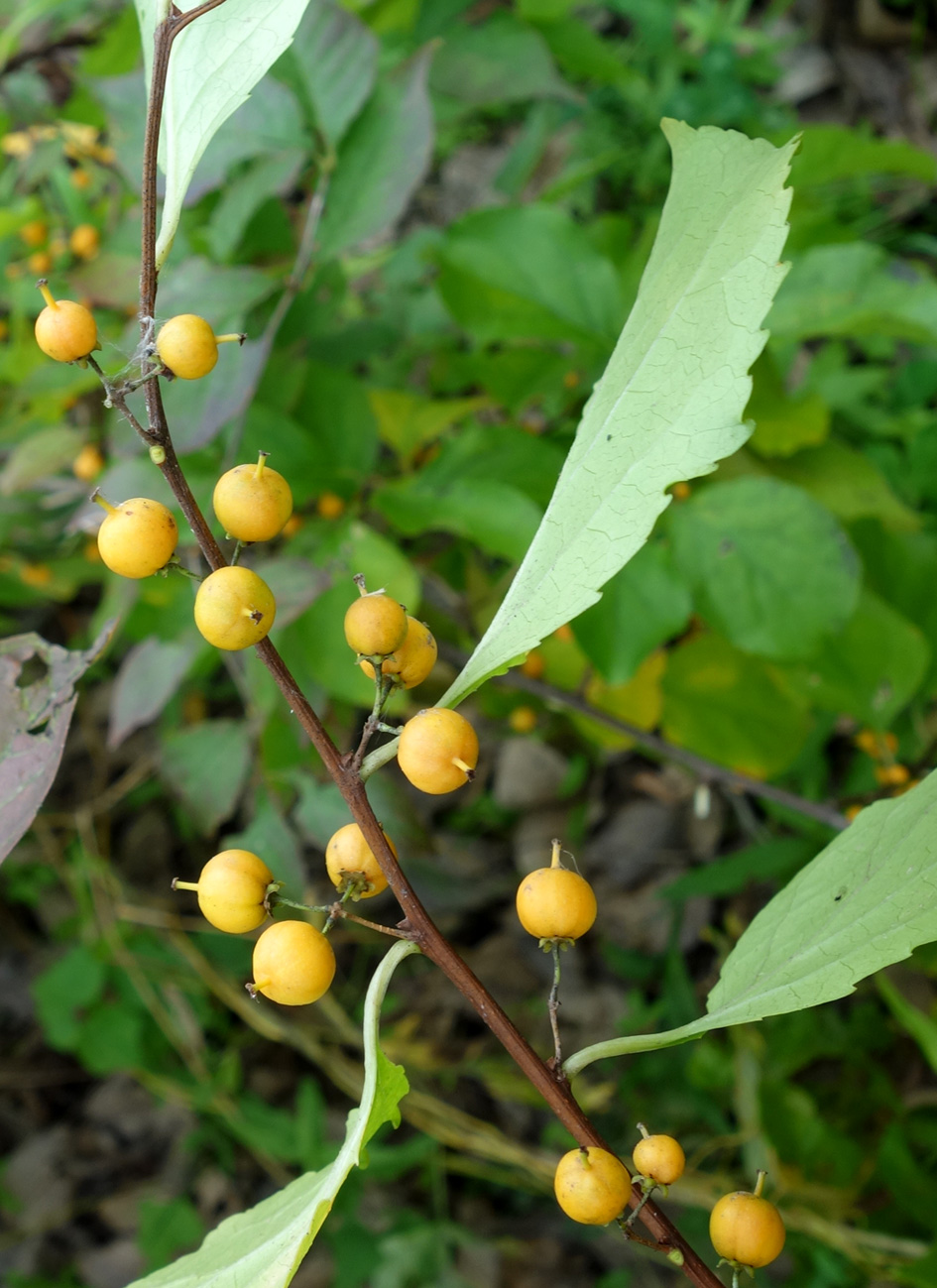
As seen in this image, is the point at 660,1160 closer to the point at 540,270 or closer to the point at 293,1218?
the point at 293,1218

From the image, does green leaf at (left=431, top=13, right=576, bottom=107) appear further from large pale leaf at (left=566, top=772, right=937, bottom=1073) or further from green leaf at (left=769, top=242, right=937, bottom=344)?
large pale leaf at (left=566, top=772, right=937, bottom=1073)

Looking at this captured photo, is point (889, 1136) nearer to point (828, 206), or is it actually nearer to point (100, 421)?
point (100, 421)

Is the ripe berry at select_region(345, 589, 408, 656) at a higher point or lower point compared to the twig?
higher

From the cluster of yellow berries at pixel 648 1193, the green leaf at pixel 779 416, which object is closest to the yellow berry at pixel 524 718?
the green leaf at pixel 779 416

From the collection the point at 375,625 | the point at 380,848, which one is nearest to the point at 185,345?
the point at 375,625

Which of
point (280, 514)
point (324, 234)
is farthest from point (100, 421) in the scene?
point (280, 514)

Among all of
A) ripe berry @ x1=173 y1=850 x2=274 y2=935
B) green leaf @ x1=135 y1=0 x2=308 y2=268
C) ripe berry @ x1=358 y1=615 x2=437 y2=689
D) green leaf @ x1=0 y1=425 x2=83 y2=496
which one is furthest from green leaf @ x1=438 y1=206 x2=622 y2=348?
ripe berry @ x1=173 y1=850 x2=274 y2=935
